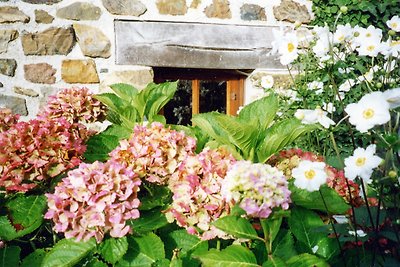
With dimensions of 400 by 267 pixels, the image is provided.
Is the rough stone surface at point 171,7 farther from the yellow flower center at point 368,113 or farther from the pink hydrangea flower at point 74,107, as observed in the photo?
the yellow flower center at point 368,113

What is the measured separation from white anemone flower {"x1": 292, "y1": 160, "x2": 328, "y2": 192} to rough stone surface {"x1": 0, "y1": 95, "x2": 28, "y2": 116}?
2.27m

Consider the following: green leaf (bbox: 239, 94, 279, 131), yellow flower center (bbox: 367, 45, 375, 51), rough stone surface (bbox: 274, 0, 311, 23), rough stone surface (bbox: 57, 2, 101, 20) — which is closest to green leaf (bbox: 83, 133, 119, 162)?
green leaf (bbox: 239, 94, 279, 131)

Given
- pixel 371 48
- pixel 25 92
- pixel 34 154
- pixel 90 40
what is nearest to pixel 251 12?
pixel 90 40

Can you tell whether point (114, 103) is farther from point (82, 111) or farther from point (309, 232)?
point (309, 232)

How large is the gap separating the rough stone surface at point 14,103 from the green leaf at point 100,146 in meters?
1.66

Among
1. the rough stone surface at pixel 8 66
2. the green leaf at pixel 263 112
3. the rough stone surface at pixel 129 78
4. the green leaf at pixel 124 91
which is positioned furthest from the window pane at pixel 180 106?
the green leaf at pixel 263 112

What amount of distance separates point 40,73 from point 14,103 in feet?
0.80

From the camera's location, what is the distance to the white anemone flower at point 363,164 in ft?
3.40

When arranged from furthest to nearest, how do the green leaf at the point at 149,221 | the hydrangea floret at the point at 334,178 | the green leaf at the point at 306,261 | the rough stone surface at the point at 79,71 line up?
the rough stone surface at the point at 79,71 → the hydrangea floret at the point at 334,178 → the green leaf at the point at 149,221 → the green leaf at the point at 306,261

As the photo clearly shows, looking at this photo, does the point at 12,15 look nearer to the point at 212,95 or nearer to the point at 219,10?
the point at 219,10

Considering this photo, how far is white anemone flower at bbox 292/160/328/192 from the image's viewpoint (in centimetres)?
108

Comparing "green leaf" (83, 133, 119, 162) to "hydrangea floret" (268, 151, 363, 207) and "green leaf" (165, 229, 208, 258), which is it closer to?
"green leaf" (165, 229, 208, 258)

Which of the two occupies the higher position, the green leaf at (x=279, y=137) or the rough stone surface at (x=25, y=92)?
the green leaf at (x=279, y=137)

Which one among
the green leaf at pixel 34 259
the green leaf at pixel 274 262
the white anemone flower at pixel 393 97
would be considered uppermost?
the white anemone flower at pixel 393 97
